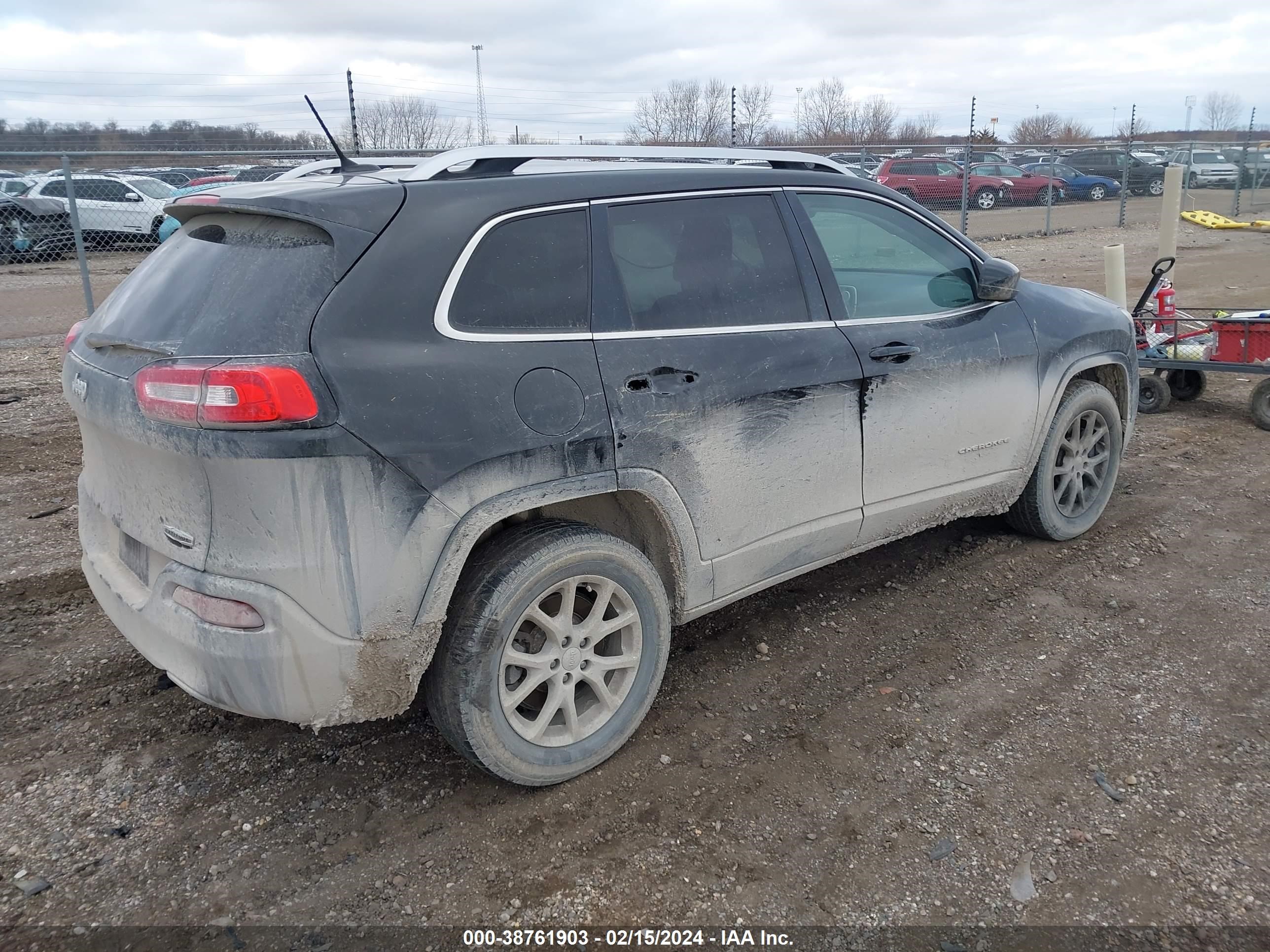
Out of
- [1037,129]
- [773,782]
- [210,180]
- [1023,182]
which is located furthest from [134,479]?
[1037,129]

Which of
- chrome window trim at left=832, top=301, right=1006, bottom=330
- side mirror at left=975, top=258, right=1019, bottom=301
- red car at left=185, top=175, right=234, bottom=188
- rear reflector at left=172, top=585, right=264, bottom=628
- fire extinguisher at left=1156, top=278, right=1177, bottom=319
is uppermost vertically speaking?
red car at left=185, top=175, right=234, bottom=188

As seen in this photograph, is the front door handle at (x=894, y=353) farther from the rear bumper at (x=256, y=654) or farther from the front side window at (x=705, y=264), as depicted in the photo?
the rear bumper at (x=256, y=654)

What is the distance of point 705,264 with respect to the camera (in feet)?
11.4

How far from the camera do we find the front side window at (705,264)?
3283mm

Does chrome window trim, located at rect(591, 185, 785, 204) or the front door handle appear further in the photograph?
the front door handle

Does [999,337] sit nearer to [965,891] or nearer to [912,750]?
[912,750]

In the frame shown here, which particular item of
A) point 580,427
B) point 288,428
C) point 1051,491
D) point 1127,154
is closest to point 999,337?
point 1051,491

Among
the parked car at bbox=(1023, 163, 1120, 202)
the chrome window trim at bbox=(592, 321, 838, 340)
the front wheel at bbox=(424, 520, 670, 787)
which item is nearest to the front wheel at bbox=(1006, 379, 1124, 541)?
the chrome window trim at bbox=(592, 321, 838, 340)

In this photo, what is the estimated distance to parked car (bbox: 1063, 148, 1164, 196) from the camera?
29438mm

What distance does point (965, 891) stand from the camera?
106 inches

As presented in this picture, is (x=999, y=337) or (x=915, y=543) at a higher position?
(x=999, y=337)

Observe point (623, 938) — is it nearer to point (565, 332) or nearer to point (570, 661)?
point (570, 661)

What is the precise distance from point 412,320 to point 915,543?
3.19 meters

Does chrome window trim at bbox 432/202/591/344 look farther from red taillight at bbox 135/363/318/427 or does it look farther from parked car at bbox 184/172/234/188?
parked car at bbox 184/172/234/188
